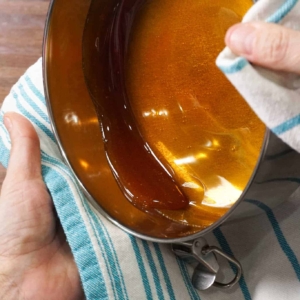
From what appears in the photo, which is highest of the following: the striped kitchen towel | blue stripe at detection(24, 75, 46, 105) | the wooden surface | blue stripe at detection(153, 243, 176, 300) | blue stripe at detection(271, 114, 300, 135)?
the striped kitchen towel

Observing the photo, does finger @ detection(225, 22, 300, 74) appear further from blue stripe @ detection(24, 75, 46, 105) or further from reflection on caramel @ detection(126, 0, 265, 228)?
blue stripe @ detection(24, 75, 46, 105)

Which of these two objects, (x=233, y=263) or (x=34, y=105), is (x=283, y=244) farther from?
(x=34, y=105)

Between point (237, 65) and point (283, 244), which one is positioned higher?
point (237, 65)

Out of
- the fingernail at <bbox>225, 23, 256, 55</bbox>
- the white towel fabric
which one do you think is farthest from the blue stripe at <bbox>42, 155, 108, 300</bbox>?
the fingernail at <bbox>225, 23, 256, 55</bbox>

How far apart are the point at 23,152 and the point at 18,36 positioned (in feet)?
1.23

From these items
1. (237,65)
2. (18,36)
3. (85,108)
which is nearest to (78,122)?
(85,108)

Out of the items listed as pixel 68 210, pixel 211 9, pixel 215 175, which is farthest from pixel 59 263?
pixel 211 9

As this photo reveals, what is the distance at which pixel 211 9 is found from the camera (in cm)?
37

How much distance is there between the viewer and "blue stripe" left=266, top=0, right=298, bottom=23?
227 millimetres

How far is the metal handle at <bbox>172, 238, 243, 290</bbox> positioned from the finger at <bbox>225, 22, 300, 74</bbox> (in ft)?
0.60

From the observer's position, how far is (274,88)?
23 centimetres

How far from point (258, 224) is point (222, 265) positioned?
0.06m

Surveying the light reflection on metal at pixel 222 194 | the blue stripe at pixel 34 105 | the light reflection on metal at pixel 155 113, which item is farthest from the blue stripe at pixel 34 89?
the light reflection on metal at pixel 222 194

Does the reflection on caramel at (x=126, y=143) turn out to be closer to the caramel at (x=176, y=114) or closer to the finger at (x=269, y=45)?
the caramel at (x=176, y=114)
